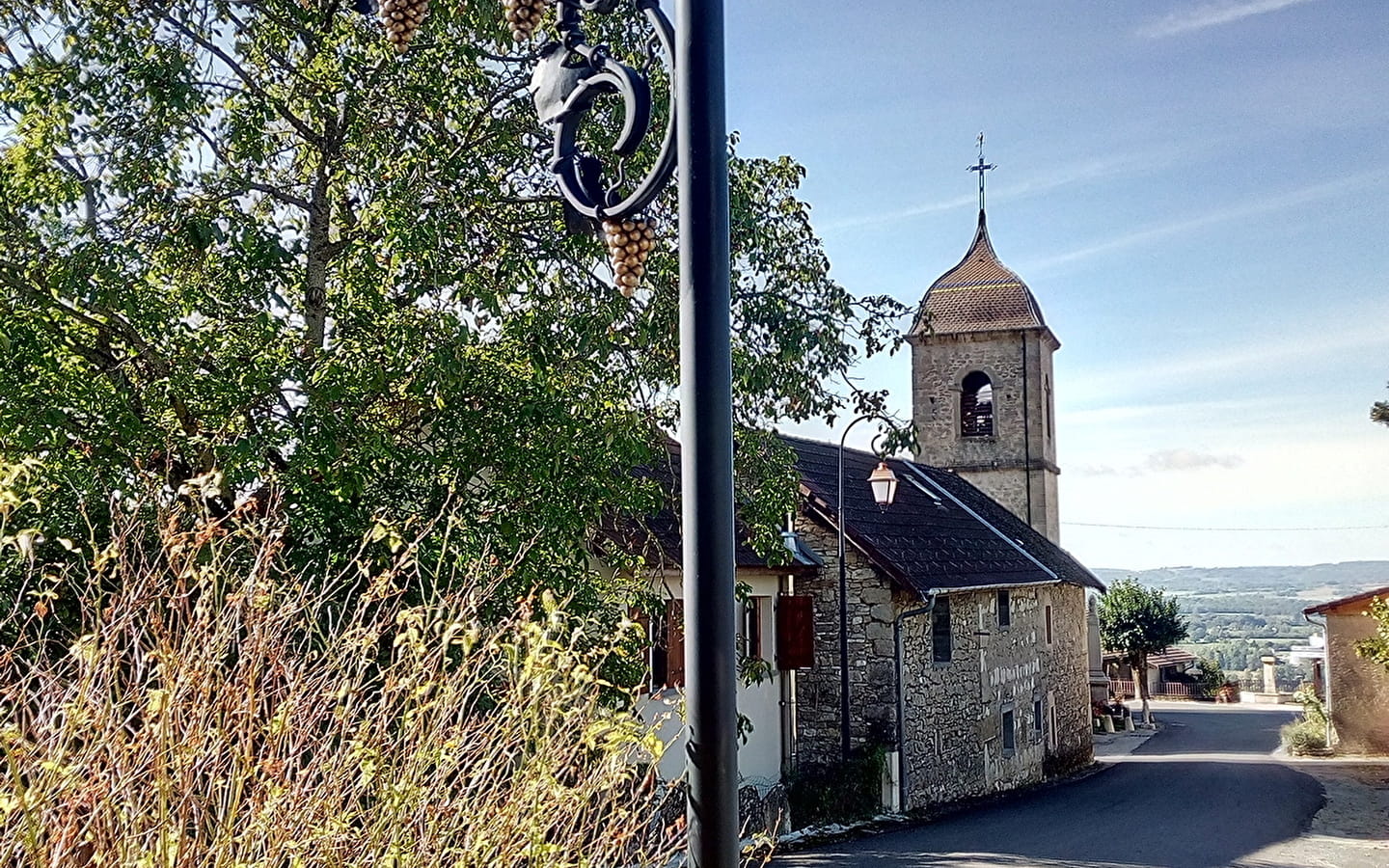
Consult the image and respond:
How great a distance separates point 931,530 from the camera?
19.3m

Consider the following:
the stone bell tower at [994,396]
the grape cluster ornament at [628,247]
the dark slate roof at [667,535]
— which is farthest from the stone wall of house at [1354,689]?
the grape cluster ornament at [628,247]

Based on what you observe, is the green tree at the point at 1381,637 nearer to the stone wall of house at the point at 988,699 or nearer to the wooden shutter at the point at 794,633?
the stone wall of house at the point at 988,699

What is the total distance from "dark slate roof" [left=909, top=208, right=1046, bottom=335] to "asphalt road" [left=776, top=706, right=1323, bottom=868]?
10.1 meters

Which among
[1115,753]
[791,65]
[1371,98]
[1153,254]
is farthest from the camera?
[1115,753]

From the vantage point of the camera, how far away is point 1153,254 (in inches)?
433

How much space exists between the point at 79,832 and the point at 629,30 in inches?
258

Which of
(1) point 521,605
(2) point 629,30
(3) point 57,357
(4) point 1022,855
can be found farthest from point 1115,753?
(1) point 521,605

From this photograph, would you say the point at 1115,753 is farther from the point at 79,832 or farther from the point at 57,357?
the point at 79,832

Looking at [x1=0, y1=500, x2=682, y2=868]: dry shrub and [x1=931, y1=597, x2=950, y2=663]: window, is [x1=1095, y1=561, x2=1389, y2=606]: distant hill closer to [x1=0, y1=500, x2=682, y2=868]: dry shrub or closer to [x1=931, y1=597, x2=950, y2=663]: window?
[x1=931, y1=597, x2=950, y2=663]: window

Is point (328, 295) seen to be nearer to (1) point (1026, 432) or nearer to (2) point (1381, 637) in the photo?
(2) point (1381, 637)

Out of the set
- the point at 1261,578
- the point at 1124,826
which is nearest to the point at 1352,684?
the point at 1124,826

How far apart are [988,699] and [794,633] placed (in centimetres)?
493

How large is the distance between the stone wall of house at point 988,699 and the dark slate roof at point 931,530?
44cm

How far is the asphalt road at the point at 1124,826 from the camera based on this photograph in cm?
1143
